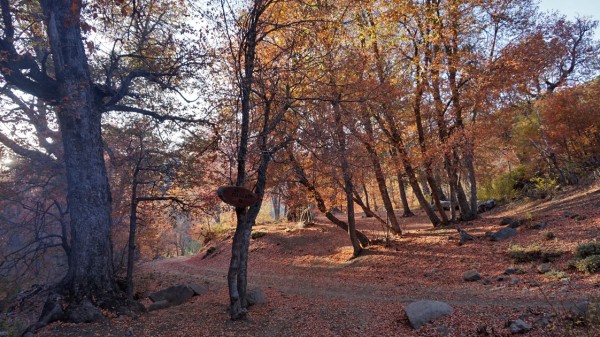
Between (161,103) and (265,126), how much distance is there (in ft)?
11.1

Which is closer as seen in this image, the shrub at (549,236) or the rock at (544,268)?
the rock at (544,268)

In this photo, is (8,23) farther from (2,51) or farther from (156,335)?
(156,335)

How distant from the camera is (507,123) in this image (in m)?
14.3

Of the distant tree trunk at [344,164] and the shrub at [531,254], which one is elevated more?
the distant tree trunk at [344,164]

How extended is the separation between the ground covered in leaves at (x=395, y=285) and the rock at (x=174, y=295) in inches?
13.3

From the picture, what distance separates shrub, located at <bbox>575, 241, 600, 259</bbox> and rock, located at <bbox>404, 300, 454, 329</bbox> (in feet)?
14.7

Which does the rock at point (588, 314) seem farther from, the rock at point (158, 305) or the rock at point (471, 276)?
the rock at point (158, 305)

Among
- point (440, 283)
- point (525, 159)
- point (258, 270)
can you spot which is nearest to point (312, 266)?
point (258, 270)

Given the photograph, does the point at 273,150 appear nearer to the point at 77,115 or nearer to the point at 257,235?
the point at 77,115

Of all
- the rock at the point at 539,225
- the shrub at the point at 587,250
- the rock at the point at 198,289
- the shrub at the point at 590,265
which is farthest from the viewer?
the rock at the point at 539,225

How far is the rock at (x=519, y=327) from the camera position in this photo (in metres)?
4.93

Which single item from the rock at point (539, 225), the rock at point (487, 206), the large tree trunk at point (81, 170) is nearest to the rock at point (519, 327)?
the large tree trunk at point (81, 170)

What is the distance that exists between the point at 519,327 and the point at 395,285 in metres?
5.45

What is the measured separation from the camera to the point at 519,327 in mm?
4969
